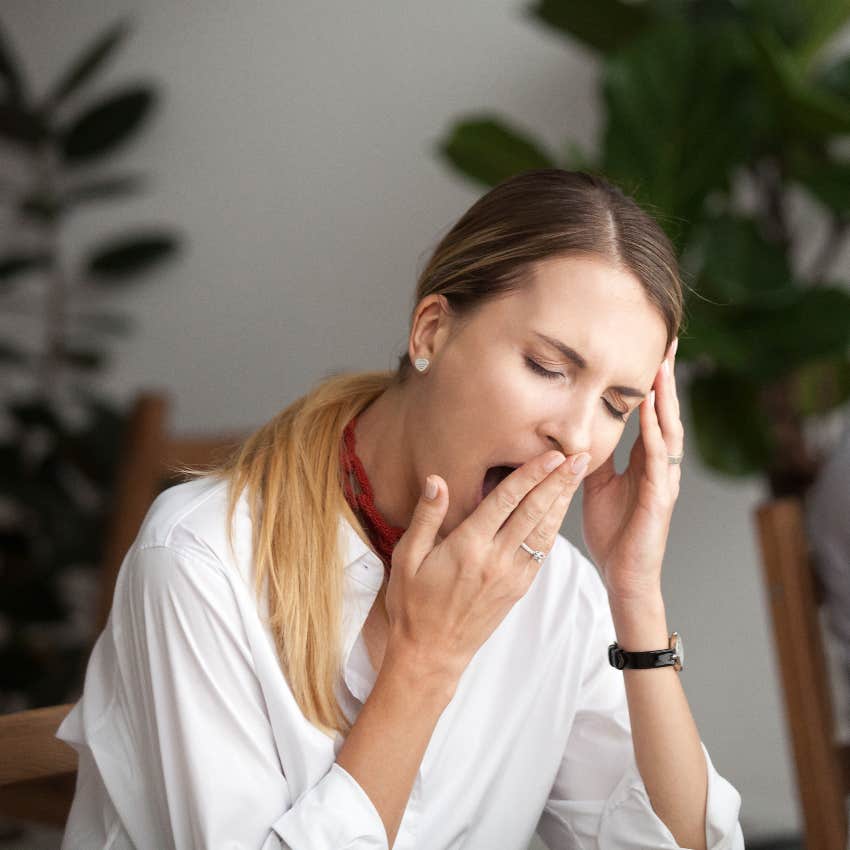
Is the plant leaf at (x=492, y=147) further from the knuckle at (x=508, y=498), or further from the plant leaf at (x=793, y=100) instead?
the knuckle at (x=508, y=498)

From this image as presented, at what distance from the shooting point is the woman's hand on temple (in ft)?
3.23

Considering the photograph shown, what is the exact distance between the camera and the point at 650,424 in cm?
99

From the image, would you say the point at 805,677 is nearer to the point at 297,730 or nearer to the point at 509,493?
the point at 509,493

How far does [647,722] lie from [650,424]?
10.2 inches

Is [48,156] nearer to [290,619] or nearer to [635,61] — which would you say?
[635,61]

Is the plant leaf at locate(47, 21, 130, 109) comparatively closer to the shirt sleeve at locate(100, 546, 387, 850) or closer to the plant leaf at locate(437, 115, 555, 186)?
the plant leaf at locate(437, 115, 555, 186)

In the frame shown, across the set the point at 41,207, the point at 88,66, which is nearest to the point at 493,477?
the point at 88,66

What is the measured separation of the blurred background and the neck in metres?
0.65

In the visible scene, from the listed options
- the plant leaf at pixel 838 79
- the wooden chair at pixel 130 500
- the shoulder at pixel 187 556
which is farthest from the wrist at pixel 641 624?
the plant leaf at pixel 838 79

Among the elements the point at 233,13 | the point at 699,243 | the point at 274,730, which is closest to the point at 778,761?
the point at 699,243

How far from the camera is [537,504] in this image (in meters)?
0.89

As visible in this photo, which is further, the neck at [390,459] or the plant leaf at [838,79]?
the plant leaf at [838,79]

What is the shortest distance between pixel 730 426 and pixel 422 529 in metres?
0.99

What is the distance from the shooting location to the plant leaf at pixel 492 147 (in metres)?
1.70
